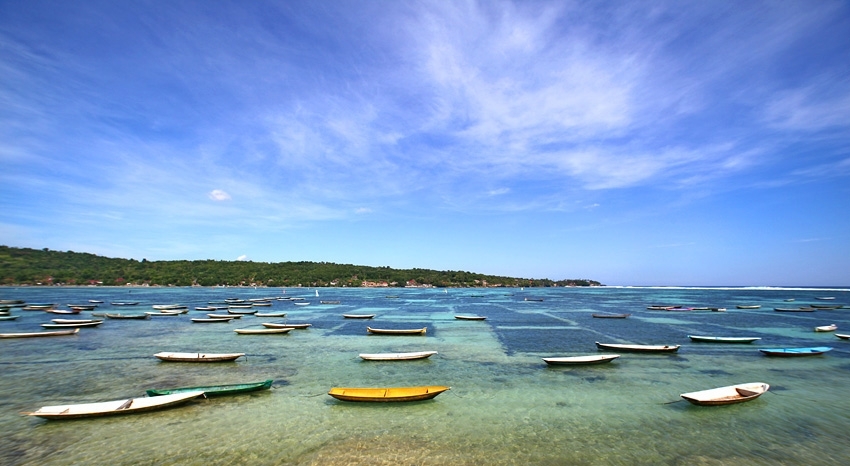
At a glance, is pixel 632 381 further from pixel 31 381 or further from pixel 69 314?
pixel 69 314

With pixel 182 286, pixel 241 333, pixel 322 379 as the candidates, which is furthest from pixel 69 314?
pixel 182 286

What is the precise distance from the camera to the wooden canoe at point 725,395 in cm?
1438

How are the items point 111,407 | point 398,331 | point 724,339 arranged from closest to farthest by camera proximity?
point 111,407, point 724,339, point 398,331

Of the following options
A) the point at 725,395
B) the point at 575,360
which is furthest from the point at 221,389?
the point at 725,395

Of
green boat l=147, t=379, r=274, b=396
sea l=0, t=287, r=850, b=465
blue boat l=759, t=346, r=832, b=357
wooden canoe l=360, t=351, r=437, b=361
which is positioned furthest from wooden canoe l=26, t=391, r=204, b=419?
blue boat l=759, t=346, r=832, b=357

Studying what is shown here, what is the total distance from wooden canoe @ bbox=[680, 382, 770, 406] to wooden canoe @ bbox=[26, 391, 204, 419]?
1807 centimetres

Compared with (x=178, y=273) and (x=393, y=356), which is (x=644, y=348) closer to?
(x=393, y=356)

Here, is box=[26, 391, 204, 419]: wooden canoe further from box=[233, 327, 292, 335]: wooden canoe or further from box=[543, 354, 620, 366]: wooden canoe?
box=[233, 327, 292, 335]: wooden canoe

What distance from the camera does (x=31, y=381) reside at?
60.5 feet

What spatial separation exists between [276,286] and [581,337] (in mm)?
138638

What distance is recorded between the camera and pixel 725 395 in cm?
1488

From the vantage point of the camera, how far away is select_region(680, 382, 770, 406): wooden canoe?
14.4 meters

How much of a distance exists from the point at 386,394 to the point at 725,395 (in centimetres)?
1262

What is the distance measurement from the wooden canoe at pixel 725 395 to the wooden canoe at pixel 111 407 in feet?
59.3
